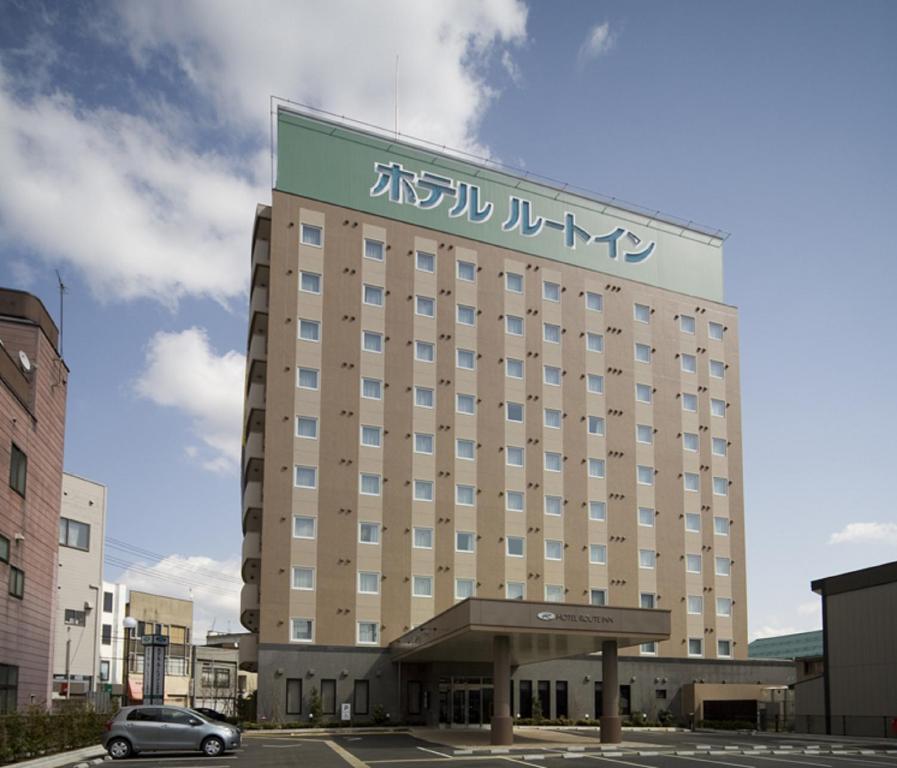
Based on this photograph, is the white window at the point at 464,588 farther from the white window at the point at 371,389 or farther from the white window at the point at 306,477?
the white window at the point at 371,389

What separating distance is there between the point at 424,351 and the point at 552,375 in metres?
9.09

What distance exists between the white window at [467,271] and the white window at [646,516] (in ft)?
61.2

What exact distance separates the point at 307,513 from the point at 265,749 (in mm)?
19444

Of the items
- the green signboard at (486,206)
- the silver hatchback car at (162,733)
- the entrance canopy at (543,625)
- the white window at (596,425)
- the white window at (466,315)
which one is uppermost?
the green signboard at (486,206)

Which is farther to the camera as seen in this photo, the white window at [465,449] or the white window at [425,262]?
the white window at [425,262]

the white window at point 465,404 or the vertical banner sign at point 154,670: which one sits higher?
the white window at point 465,404

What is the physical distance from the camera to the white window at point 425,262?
6538cm

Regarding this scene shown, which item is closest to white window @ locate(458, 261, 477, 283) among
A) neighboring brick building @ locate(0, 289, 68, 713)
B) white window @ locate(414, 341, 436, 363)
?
white window @ locate(414, 341, 436, 363)

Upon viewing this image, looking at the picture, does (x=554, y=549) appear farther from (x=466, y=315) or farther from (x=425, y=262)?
(x=425, y=262)

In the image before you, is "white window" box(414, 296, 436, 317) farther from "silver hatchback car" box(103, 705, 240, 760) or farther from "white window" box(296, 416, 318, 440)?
"silver hatchback car" box(103, 705, 240, 760)

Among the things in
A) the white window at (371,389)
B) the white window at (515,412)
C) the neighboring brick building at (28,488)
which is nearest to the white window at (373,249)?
the white window at (371,389)

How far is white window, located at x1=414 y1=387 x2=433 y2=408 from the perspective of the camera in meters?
63.2

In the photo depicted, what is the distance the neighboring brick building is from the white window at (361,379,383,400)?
1913 cm

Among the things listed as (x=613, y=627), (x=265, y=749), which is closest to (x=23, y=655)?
(x=265, y=749)
